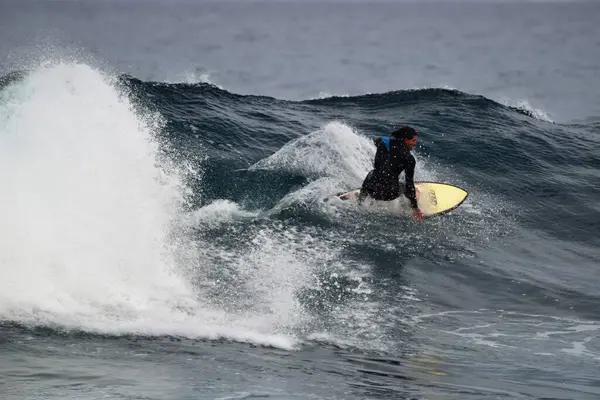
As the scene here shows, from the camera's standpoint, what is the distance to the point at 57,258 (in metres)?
9.25

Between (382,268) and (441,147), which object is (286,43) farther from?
(382,268)

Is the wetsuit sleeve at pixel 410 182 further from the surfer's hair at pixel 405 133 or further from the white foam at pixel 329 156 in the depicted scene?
the white foam at pixel 329 156

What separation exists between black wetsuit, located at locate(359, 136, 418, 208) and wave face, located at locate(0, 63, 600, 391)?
0.36 meters

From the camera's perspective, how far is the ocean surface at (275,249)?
24.8ft

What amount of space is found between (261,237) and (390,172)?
104 inches

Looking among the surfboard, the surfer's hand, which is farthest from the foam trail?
the surfer's hand

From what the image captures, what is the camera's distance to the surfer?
44.8 ft

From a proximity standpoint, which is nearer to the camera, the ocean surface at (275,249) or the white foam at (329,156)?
the ocean surface at (275,249)

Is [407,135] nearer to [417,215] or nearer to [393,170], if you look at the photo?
Result: [393,170]

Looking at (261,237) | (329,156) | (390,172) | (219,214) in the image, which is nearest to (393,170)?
(390,172)

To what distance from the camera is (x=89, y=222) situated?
10.3 meters

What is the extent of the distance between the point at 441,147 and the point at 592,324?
29.1ft

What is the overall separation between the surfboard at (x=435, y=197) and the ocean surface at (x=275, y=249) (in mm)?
288

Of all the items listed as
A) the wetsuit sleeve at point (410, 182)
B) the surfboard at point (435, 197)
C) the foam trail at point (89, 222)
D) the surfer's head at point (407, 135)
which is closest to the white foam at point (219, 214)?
the foam trail at point (89, 222)
